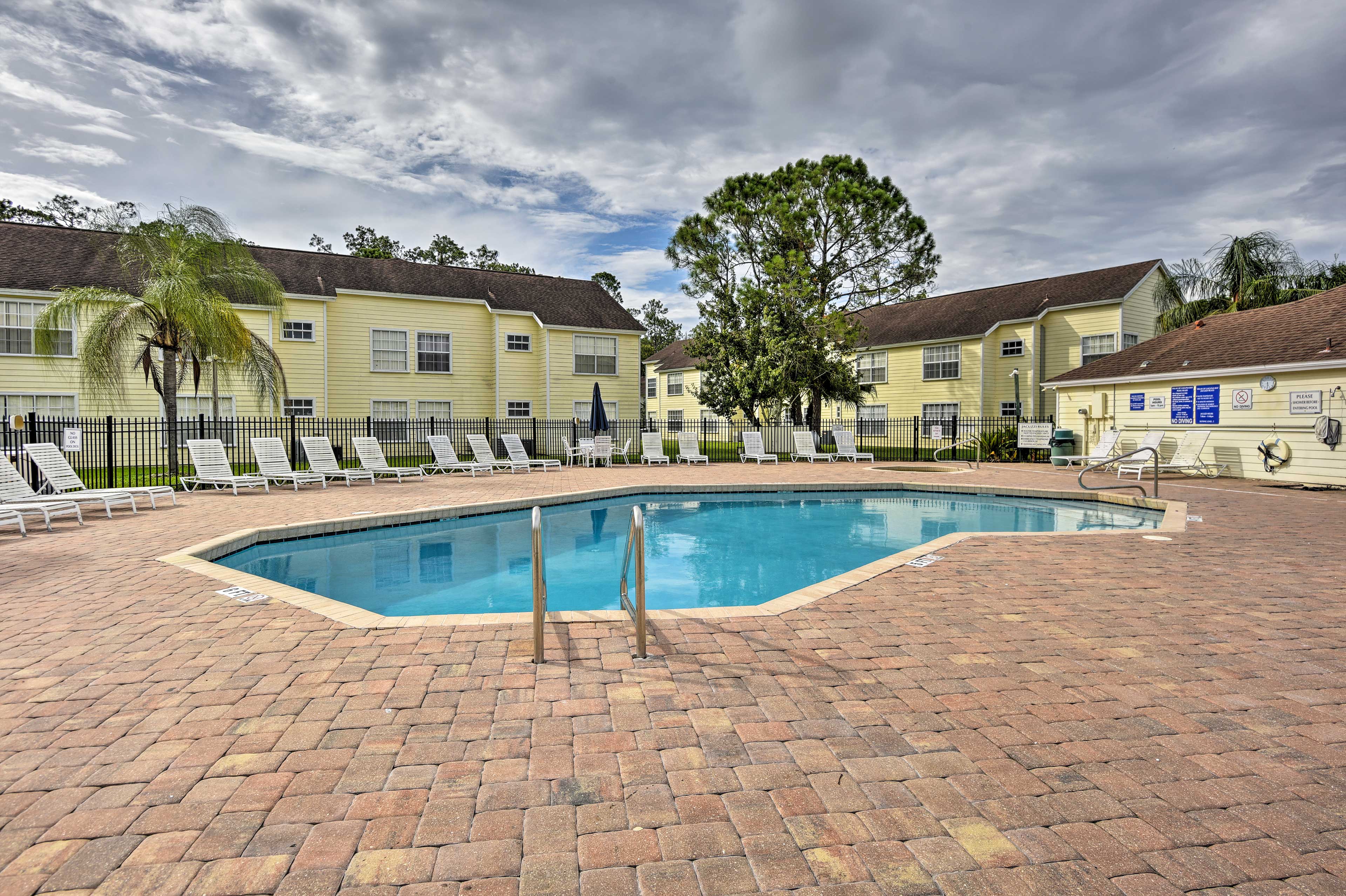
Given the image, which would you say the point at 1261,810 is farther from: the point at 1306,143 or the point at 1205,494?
the point at 1306,143

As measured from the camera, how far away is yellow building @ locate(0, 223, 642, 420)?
20188 millimetres

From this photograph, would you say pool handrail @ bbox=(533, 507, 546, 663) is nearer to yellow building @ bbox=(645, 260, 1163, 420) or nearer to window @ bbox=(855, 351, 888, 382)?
yellow building @ bbox=(645, 260, 1163, 420)

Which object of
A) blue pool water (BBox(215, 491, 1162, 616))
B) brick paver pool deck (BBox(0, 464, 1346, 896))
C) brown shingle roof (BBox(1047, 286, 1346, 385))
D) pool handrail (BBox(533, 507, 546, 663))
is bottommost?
blue pool water (BBox(215, 491, 1162, 616))

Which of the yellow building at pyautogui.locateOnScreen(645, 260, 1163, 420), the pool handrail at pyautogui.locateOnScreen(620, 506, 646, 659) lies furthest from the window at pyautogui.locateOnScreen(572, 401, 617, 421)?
the pool handrail at pyautogui.locateOnScreen(620, 506, 646, 659)

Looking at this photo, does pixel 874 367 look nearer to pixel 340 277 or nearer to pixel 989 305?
pixel 989 305

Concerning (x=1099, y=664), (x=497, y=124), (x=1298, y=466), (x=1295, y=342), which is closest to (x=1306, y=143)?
(x=1295, y=342)

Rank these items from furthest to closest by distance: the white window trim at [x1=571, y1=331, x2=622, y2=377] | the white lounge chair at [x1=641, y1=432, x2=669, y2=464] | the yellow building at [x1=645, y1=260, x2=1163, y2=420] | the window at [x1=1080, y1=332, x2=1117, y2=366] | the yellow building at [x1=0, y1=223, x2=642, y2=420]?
the white window trim at [x1=571, y1=331, x2=622, y2=377] < the yellow building at [x1=645, y1=260, x2=1163, y2=420] < the window at [x1=1080, y1=332, x2=1117, y2=366] < the white lounge chair at [x1=641, y1=432, x2=669, y2=464] < the yellow building at [x1=0, y1=223, x2=642, y2=420]

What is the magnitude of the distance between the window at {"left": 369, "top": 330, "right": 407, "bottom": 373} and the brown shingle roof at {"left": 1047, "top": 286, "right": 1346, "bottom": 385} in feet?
74.6

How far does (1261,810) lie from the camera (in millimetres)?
2326

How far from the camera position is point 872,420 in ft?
110

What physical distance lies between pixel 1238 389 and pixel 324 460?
21.3 m

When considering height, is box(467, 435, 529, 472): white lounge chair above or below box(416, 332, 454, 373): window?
below

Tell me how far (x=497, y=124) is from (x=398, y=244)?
119ft

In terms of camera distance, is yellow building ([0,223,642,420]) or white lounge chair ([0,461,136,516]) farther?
yellow building ([0,223,642,420])
